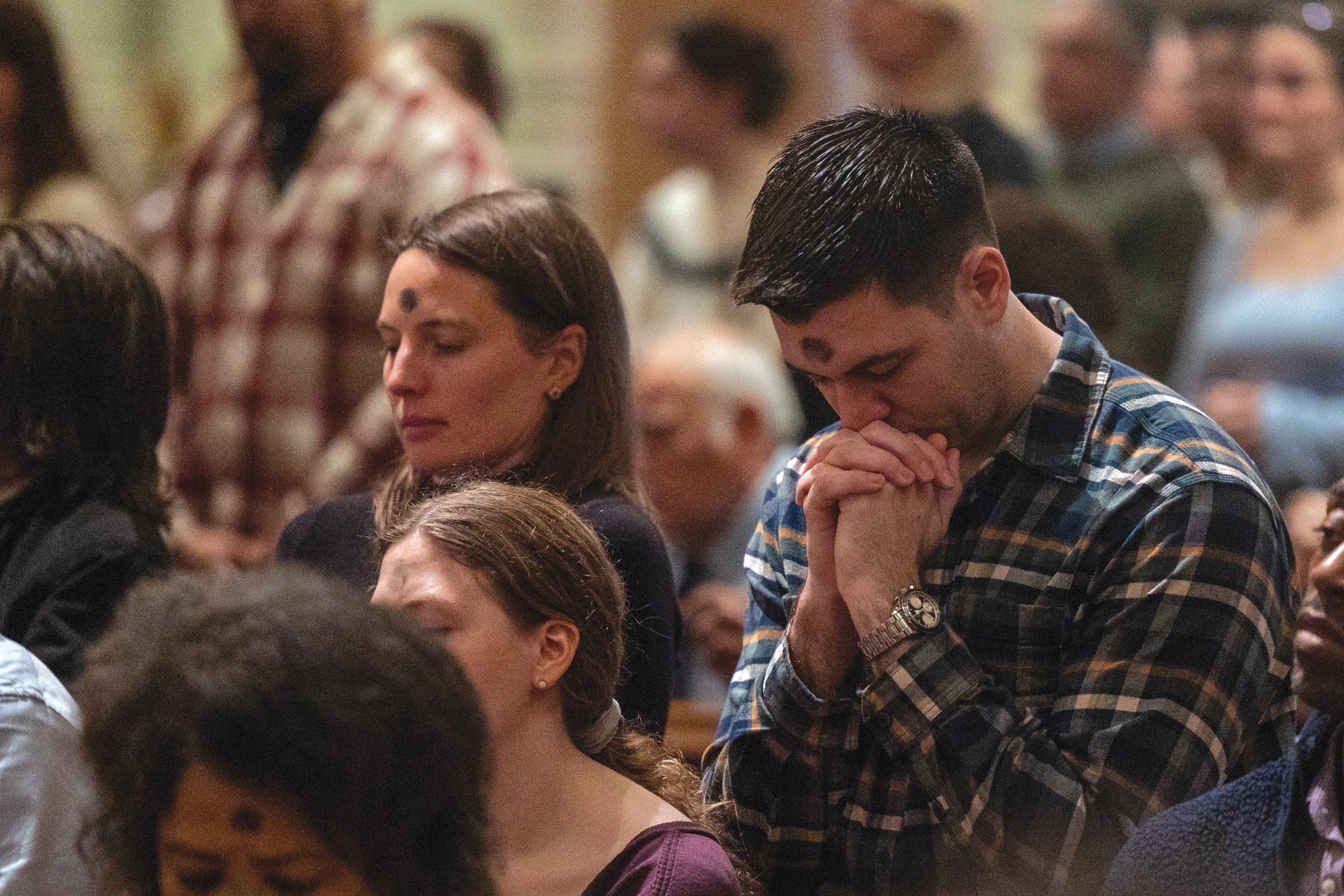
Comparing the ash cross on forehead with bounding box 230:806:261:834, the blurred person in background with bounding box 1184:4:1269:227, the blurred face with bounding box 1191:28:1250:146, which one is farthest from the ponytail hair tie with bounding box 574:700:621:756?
the blurred face with bounding box 1191:28:1250:146

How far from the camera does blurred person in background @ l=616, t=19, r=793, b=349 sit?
4293 millimetres

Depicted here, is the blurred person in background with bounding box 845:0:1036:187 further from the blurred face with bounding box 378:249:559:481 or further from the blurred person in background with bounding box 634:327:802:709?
the blurred face with bounding box 378:249:559:481

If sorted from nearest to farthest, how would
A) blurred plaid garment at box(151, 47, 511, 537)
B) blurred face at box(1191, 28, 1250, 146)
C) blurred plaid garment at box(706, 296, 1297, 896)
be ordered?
blurred plaid garment at box(706, 296, 1297, 896)
blurred plaid garment at box(151, 47, 511, 537)
blurred face at box(1191, 28, 1250, 146)

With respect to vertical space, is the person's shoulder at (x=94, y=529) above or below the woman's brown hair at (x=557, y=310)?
below

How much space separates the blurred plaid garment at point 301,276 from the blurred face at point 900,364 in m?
1.70

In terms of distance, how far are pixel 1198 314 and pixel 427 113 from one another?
1.61 metres

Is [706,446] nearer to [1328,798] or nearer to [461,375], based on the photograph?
[461,375]

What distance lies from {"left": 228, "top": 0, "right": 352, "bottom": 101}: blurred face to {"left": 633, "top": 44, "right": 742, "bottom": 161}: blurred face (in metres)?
1.01

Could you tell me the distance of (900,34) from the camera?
3445 mm

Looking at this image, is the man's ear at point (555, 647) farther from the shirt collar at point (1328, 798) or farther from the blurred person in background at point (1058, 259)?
the blurred person in background at point (1058, 259)

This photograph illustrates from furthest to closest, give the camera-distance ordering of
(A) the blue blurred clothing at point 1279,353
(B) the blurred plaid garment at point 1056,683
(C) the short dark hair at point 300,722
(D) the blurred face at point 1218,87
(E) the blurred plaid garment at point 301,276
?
(D) the blurred face at point 1218,87
(E) the blurred plaid garment at point 301,276
(A) the blue blurred clothing at point 1279,353
(B) the blurred plaid garment at point 1056,683
(C) the short dark hair at point 300,722

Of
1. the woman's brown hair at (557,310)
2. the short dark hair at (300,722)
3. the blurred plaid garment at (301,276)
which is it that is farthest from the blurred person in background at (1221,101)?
the short dark hair at (300,722)

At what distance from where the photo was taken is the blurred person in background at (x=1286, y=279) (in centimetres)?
312

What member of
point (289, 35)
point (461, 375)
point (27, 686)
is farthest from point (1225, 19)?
point (27, 686)
